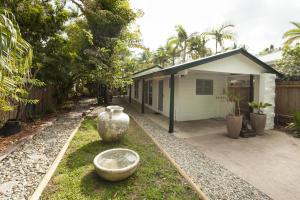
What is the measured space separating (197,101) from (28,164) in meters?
8.05

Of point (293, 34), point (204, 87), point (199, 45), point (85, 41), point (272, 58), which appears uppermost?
point (199, 45)

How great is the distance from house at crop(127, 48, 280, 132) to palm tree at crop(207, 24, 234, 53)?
11722 millimetres

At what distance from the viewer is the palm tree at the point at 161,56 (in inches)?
1133

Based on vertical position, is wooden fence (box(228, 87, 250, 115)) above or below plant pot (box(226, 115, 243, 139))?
above

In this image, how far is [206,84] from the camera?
10211mm

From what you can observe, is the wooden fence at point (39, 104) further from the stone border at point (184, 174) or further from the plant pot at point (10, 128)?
the stone border at point (184, 174)

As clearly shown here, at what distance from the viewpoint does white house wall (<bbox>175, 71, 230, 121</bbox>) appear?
947 cm

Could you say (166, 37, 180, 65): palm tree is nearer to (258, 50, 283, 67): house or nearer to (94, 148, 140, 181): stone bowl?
(258, 50, 283, 67): house

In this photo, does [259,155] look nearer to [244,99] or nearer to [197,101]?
[197,101]

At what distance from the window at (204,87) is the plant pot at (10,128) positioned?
8.25 metres

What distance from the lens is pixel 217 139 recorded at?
6.59 metres

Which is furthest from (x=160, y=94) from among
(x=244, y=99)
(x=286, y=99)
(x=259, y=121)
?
(x=286, y=99)

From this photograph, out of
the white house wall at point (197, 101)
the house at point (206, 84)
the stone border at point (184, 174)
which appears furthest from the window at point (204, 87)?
the stone border at point (184, 174)

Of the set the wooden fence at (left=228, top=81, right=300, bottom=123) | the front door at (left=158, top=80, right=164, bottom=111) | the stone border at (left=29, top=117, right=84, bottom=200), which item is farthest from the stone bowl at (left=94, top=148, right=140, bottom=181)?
the wooden fence at (left=228, top=81, right=300, bottom=123)
